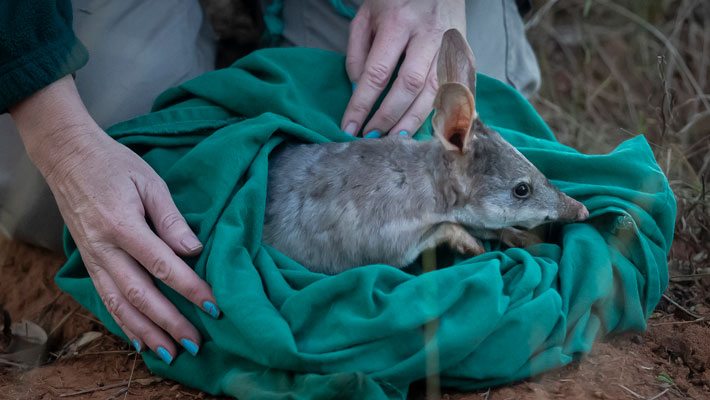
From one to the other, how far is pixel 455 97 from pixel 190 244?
3.58 feet

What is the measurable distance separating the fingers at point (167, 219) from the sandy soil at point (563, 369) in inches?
20.5

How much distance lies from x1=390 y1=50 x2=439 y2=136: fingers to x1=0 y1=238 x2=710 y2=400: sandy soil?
117 centimetres

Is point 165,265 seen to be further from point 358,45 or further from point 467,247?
point 358,45

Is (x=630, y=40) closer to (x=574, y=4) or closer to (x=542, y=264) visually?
(x=574, y=4)

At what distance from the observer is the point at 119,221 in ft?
7.85

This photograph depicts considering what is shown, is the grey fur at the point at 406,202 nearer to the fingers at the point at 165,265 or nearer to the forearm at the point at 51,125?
the fingers at the point at 165,265

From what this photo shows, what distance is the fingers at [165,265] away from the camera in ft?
7.61

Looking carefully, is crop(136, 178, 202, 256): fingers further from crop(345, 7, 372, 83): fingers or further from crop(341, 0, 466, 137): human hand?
crop(345, 7, 372, 83): fingers

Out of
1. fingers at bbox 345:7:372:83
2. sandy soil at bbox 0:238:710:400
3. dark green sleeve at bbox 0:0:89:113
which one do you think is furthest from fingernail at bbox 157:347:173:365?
fingers at bbox 345:7:372:83

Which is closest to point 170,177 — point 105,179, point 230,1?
point 105,179

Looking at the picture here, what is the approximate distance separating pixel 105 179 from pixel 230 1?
99.6 inches

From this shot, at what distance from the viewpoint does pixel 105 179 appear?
248 centimetres

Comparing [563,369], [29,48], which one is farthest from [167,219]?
[563,369]

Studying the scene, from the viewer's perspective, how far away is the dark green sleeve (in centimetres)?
255
